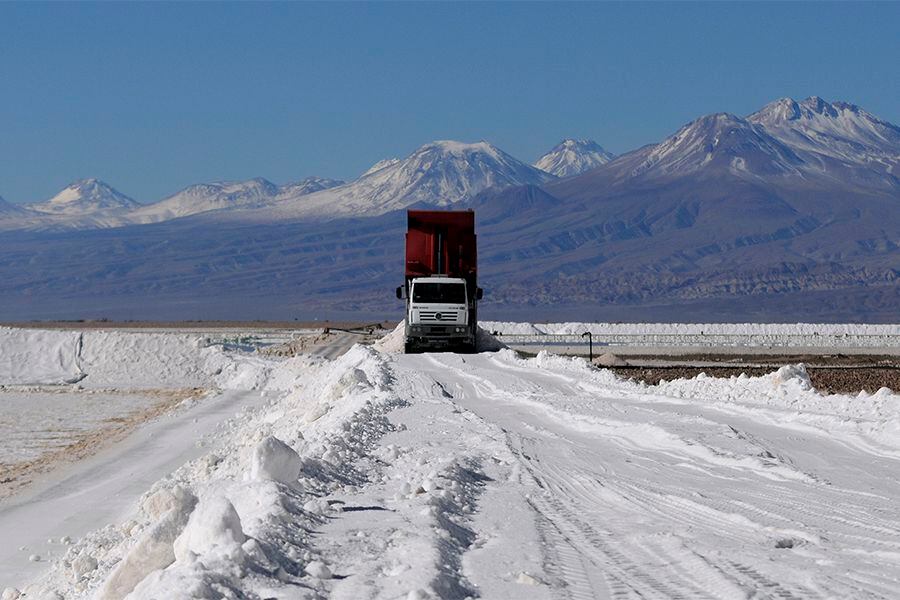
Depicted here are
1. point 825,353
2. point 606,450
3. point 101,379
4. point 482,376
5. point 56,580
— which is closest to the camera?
point 56,580

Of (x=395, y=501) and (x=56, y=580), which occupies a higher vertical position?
(x=395, y=501)

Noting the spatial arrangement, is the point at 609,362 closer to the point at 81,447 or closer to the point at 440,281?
the point at 440,281

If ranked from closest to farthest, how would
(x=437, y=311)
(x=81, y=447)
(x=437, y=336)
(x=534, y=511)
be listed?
(x=534, y=511) → (x=81, y=447) → (x=437, y=311) → (x=437, y=336)

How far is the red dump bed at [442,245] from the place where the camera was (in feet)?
133

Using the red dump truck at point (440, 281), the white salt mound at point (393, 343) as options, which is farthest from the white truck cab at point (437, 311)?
the white salt mound at point (393, 343)

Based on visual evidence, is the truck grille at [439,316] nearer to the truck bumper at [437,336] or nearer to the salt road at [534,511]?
the truck bumper at [437,336]

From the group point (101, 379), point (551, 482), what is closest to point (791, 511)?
point (551, 482)

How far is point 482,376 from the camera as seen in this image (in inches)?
1202

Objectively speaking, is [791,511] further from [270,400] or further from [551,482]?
[270,400]

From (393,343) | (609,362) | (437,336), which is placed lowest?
(609,362)

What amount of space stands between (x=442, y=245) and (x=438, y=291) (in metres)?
1.43

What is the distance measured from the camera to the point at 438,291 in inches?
1586

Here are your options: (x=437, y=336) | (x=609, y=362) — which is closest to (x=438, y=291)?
(x=437, y=336)

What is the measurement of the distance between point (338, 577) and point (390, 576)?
11.8 inches
